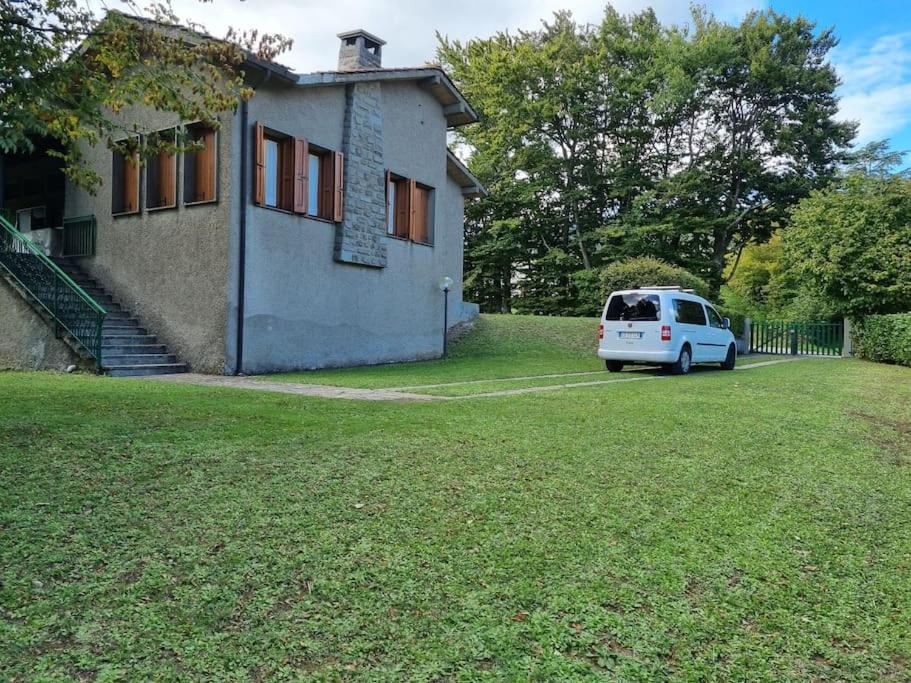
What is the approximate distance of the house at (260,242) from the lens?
40.3 feet

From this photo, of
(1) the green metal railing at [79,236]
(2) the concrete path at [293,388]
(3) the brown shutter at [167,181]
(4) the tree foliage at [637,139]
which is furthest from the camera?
(4) the tree foliage at [637,139]

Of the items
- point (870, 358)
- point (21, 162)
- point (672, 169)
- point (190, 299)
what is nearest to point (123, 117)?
point (190, 299)

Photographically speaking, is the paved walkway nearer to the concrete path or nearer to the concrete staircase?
the concrete path

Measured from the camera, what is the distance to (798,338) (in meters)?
25.2

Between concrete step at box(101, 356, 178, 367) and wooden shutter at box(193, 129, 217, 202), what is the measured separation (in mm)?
3194

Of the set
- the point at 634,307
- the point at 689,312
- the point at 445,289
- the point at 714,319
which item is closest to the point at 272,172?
the point at 445,289

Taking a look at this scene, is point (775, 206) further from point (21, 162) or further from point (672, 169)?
point (21, 162)

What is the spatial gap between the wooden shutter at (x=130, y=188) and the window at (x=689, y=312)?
1178 centimetres

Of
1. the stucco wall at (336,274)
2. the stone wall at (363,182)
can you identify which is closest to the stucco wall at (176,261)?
the stucco wall at (336,274)

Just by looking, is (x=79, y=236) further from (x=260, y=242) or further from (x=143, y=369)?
(x=260, y=242)

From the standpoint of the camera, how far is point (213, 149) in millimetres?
12492

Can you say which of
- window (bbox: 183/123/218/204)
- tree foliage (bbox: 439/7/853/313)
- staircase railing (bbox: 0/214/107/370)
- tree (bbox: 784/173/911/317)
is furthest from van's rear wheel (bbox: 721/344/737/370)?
tree foliage (bbox: 439/7/853/313)

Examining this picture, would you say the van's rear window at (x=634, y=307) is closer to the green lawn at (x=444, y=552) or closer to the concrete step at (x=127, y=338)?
the green lawn at (x=444, y=552)

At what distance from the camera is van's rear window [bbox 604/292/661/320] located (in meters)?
13.7
